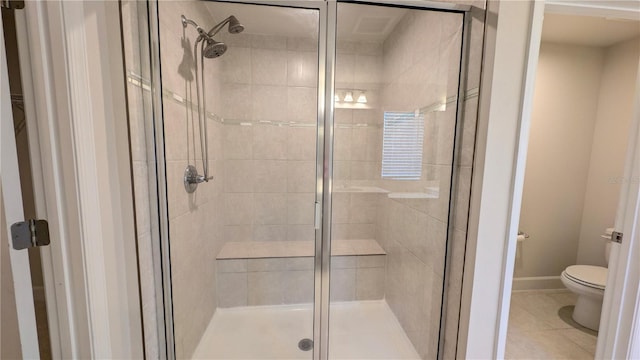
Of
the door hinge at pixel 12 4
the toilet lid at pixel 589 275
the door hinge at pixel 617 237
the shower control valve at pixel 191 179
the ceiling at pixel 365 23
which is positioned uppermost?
the ceiling at pixel 365 23

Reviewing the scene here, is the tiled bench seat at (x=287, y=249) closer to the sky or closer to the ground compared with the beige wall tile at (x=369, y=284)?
closer to the sky

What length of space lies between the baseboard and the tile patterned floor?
0.07 meters

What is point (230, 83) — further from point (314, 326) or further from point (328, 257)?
point (314, 326)

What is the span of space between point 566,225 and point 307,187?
2.50m

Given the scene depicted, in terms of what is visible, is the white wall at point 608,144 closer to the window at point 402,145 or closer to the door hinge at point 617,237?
the door hinge at point 617,237

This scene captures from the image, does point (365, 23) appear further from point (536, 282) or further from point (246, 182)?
point (536, 282)

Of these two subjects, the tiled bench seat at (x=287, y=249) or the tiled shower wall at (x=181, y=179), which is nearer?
the tiled shower wall at (x=181, y=179)

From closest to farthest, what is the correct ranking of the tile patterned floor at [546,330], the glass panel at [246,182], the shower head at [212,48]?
the glass panel at [246,182], the shower head at [212,48], the tile patterned floor at [546,330]

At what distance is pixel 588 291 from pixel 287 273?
7.31 feet

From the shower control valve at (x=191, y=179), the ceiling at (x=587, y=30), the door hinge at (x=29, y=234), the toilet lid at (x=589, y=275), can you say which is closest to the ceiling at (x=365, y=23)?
the ceiling at (x=587, y=30)

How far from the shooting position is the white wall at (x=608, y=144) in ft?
6.89

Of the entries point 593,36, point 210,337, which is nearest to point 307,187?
point 210,337

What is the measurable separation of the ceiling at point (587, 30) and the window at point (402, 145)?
1.29 meters

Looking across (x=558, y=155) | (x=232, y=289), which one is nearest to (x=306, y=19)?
(x=232, y=289)
